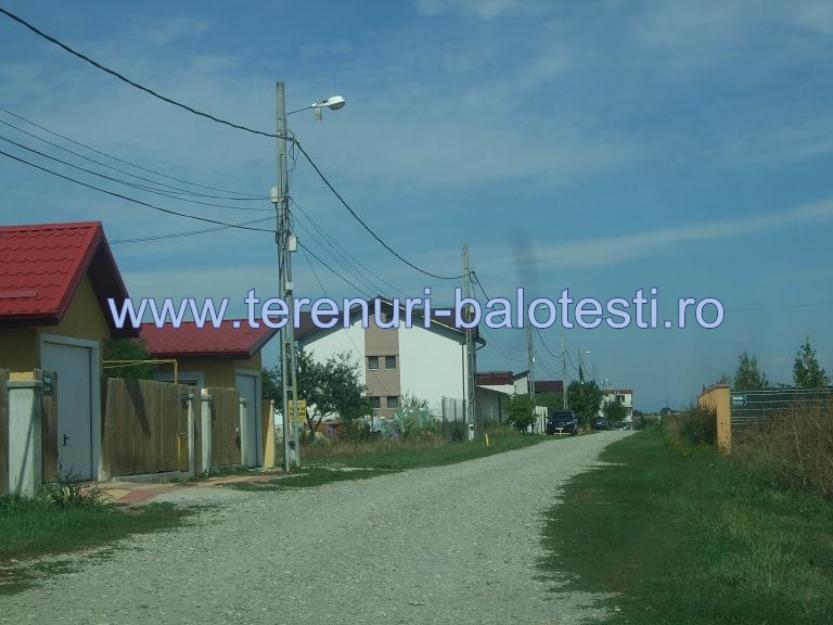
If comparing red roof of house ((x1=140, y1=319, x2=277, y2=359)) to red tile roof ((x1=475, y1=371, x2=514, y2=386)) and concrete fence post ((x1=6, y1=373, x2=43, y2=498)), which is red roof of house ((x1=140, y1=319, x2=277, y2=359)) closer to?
concrete fence post ((x1=6, y1=373, x2=43, y2=498))

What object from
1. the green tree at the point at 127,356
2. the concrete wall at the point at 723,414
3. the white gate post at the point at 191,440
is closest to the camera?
the white gate post at the point at 191,440

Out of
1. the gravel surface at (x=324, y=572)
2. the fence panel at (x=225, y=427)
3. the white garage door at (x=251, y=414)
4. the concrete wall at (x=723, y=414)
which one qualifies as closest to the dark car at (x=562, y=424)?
the concrete wall at (x=723, y=414)

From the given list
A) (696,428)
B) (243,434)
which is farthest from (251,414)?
(696,428)

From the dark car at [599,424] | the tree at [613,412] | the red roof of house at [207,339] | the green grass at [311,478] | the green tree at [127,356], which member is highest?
the red roof of house at [207,339]

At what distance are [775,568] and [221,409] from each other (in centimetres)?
1741

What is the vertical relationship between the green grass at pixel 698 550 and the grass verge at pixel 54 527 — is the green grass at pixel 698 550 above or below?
below

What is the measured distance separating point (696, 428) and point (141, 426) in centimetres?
1920

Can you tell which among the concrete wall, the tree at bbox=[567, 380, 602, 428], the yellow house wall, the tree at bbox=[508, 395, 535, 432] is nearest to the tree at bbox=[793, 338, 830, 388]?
the concrete wall

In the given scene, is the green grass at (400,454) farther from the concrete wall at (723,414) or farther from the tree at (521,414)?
the tree at (521,414)

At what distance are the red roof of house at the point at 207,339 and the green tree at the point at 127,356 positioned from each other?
8.71 ft

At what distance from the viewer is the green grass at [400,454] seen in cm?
3238

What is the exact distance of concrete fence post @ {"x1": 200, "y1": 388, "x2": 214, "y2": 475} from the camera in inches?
963

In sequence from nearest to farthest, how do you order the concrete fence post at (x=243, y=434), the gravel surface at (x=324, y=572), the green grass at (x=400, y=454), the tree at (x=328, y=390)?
1. the gravel surface at (x=324, y=572)
2. the concrete fence post at (x=243, y=434)
3. the green grass at (x=400, y=454)
4. the tree at (x=328, y=390)

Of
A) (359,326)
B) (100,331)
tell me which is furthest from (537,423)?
(100,331)
